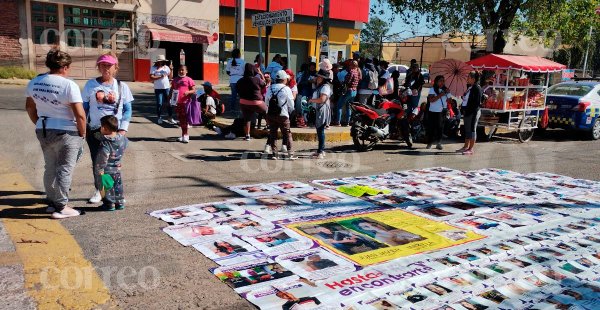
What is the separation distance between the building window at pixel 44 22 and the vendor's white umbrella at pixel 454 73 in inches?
673

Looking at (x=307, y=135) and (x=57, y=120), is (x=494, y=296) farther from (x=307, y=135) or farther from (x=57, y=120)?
(x=307, y=135)

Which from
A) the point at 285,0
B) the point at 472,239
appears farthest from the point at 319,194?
the point at 285,0

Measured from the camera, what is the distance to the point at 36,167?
7.29 m

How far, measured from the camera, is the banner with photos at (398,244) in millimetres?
3768

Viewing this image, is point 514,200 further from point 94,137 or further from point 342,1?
point 342,1

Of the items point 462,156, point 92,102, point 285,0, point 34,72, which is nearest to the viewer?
point 92,102

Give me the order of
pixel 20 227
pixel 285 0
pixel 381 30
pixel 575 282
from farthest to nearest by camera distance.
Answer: pixel 381 30 → pixel 285 0 → pixel 20 227 → pixel 575 282

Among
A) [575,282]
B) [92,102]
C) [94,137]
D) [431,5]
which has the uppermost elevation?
[431,5]

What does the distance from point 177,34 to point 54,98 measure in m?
18.9

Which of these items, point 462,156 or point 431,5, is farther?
point 431,5

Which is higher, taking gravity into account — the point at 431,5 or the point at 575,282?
the point at 431,5

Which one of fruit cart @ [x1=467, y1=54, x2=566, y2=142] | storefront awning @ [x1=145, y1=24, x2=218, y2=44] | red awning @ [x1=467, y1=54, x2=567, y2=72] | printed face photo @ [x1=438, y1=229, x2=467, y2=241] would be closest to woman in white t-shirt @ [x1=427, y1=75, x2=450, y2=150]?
red awning @ [x1=467, y1=54, x2=567, y2=72]

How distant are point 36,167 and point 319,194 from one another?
4.14 meters

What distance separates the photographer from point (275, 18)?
12.5 metres
